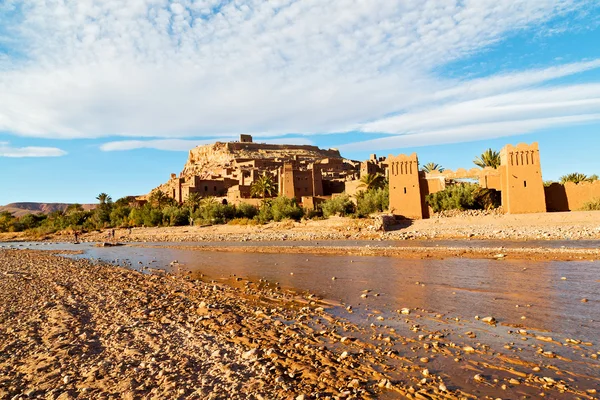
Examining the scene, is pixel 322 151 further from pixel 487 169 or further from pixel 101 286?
pixel 101 286

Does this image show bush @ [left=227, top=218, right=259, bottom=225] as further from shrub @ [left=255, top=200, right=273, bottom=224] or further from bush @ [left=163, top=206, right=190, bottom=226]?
bush @ [left=163, top=206, right=190, bottom=226]

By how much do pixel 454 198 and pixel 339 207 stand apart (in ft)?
34.1

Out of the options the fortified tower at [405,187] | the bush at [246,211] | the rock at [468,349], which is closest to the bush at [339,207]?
the fortified tower at [405,187]

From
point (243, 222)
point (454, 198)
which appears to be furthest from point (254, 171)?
point (454, 198)

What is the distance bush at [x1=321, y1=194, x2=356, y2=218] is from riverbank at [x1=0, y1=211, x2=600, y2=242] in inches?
75.0

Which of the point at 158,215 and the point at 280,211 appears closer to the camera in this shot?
the point at 280,211

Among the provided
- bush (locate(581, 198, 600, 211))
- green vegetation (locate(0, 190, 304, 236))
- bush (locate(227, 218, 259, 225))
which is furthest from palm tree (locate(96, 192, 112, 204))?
bush (locate(581, 198, 600, 211))

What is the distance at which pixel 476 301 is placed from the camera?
783 cm

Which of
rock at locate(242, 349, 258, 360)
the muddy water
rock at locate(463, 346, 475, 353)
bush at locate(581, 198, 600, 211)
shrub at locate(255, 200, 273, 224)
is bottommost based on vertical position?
the muddy water

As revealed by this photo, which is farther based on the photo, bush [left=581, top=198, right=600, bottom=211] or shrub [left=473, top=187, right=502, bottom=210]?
shrub [left=473, top=187, right=502, bottom=210]

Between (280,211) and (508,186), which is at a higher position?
(508,186)

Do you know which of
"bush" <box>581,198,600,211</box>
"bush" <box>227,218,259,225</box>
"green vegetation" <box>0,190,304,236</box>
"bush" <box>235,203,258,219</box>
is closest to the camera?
"bush" <box>581,198,600,211</box>

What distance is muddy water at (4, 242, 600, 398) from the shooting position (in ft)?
15.4

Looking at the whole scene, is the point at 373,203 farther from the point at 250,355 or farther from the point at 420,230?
the point at 250,355
